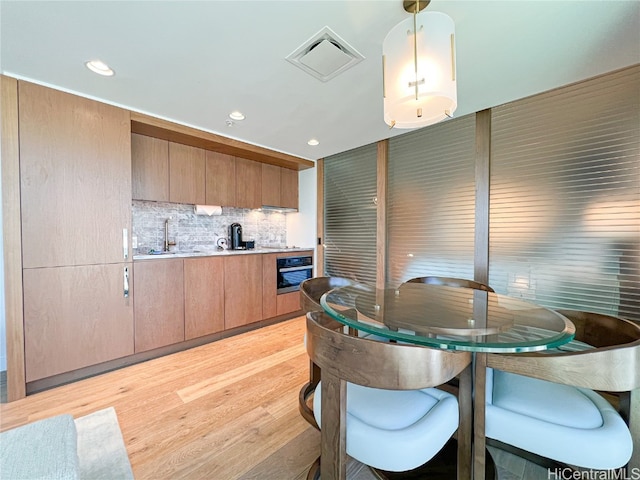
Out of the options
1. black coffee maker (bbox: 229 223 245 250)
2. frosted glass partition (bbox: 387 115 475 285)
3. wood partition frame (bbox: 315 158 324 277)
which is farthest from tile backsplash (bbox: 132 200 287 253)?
frosted glass partition (bbox: 387 115 475 285)

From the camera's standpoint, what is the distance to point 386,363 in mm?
774

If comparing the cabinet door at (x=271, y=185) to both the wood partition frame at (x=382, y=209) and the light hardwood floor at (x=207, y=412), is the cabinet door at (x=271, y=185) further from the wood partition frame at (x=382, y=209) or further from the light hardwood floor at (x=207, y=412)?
the light hardwood floor at (x=207, y=412)

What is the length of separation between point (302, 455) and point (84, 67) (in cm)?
287

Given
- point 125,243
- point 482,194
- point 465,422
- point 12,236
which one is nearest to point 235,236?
point 125,243

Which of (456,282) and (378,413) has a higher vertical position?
(456,282)

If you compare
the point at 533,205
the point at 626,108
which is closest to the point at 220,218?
the point at 533,205

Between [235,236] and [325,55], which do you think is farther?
[235,236]

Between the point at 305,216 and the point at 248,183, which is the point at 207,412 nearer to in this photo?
the point at 248,183

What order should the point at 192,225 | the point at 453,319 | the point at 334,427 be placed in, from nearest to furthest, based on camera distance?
1. the point at 334,427
2. the point at 453,319
3. the point at 192,225

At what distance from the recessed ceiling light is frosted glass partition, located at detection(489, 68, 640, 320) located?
125 inches

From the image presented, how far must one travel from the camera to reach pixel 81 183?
2.10m

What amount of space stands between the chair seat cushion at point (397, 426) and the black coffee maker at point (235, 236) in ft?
9.39

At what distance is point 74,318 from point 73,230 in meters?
0.72

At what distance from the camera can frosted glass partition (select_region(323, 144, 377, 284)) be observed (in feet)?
11.1
